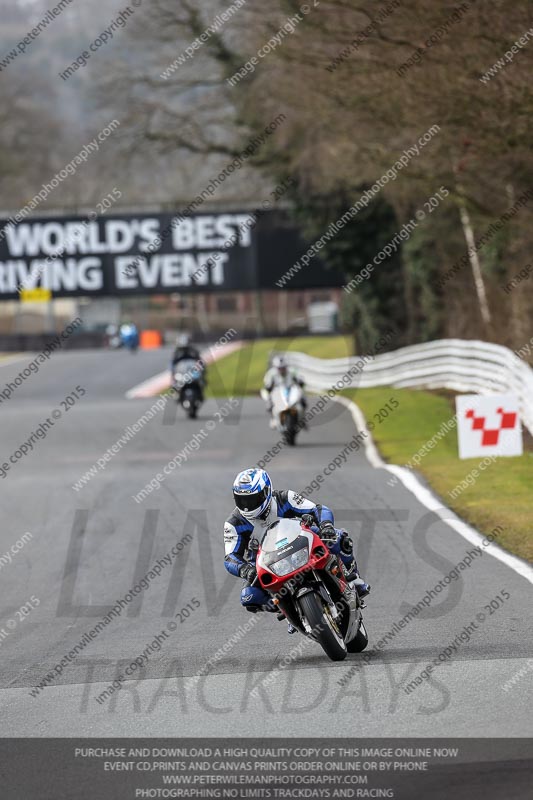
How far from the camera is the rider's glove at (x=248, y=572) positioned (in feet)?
27.5

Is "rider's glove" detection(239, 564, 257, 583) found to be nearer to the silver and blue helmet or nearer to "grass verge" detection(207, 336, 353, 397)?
the silver and blue helmet

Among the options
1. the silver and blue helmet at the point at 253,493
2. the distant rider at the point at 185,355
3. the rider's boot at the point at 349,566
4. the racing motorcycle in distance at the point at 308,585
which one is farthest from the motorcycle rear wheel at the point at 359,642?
the distant rider at the point at 185,355

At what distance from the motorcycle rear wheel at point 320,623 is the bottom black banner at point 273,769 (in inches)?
55.2

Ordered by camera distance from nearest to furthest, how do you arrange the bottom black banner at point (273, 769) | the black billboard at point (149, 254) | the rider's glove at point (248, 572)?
1. the bottom black banner at point (273, 769)
2. the rider's glove at point (248, 572)
3. the black billboard at point (149, 254)

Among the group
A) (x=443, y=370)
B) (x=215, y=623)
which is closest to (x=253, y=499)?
(x=215, y=623)

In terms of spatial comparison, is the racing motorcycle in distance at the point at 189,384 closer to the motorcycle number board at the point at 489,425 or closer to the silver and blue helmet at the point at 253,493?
the motorcycle number board at the point at 489,425

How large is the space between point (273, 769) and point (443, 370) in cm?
2319

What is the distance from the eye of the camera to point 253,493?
27.1 feet

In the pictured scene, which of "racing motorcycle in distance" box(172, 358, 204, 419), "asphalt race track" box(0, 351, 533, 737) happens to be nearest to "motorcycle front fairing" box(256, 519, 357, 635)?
"asphalt race track" box(0, 351, 533, 737)

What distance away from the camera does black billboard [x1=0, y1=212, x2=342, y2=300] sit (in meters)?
42.7

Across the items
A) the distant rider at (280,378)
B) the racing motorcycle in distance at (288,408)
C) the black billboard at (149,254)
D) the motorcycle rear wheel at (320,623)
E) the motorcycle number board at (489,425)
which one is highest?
the motorcycle rear wheel at (320,623)

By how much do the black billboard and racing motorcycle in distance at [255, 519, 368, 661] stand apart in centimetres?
3490

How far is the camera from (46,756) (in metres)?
6.69

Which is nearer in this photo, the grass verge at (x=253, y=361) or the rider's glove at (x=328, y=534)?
the rider's glove at (x=328, y=534)
